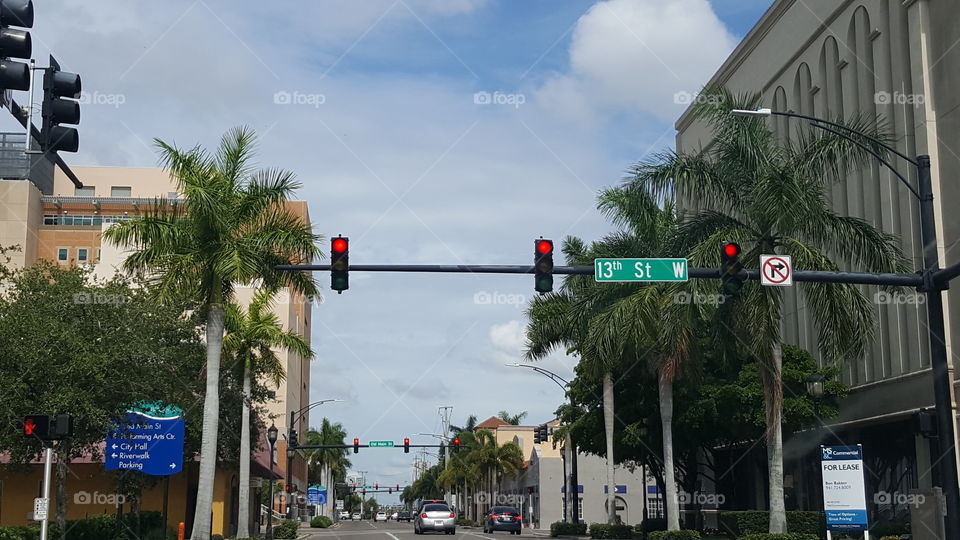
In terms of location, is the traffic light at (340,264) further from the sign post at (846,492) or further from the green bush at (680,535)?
the green bush at (680,535)

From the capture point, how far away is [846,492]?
22516 mm

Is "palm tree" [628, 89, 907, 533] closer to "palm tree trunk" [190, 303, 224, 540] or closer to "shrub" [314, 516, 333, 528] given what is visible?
"palm tree trunk" [190, 303, 224, 540]

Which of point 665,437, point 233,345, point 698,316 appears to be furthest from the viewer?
point 233,345

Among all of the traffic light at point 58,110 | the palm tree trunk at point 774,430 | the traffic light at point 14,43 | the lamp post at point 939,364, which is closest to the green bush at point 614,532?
the palm tree trunk at point 774,430

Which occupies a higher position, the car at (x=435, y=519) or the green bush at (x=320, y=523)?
the car at (x=435, y=519)

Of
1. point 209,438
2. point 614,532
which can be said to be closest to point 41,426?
point 209,438

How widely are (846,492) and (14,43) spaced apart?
19499mm

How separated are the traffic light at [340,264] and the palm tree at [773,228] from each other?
11041 mm

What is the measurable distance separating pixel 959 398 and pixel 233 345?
26.8 meters

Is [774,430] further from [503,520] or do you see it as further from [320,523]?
[320,523]

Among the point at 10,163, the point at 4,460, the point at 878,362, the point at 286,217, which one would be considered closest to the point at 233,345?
the point at 4,460

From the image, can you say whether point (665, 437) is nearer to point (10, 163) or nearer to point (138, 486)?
point (138, 486)

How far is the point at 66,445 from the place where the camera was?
2442 cm

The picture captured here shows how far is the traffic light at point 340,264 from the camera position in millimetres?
18266
